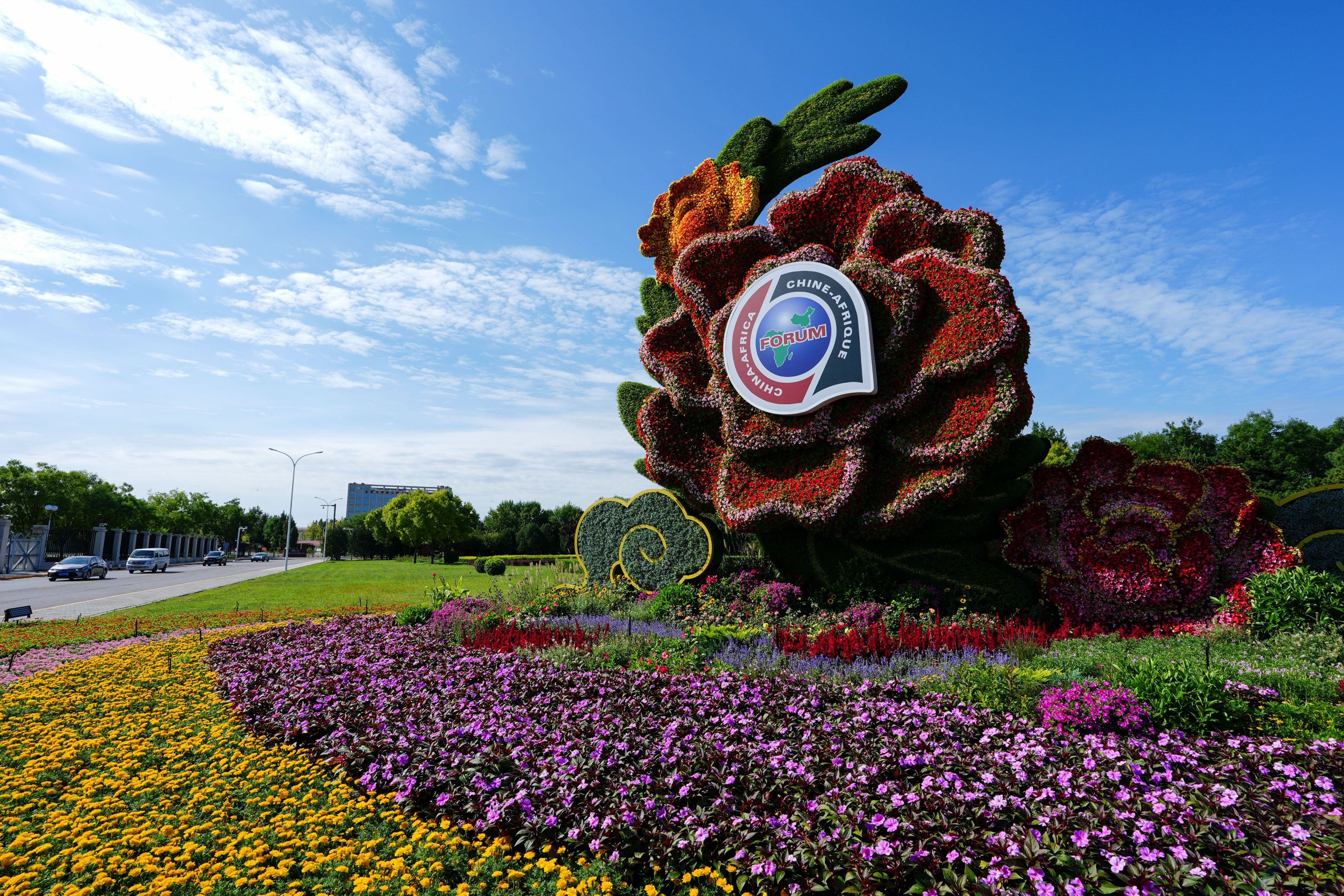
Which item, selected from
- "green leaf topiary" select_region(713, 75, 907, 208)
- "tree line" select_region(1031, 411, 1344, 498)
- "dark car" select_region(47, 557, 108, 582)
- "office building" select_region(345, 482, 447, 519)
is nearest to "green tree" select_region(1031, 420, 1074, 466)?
"tree line" select_region(1031, 411, 1344, 498)

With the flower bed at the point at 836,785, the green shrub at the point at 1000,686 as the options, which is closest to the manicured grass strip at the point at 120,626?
the flower bed at the point at 836,785

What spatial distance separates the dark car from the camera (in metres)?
32.7

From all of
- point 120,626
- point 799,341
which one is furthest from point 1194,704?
point 120,626

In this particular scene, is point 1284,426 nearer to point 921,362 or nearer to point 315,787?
point 921,362

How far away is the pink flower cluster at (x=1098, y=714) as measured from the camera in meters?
5.06

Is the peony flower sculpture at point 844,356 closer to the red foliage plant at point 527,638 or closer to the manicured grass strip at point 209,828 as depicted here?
the red foliage plant at point 527,638

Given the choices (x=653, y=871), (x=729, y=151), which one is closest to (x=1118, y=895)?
(x=653, y=871)

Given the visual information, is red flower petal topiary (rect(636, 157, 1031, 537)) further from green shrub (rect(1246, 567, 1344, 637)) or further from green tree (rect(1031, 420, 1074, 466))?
green tree (rect(1031, 420, 1074, 466))

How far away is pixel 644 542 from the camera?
48.3 feet

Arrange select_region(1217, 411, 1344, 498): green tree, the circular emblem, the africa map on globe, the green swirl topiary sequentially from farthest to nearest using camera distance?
1. select_region(1217, 411, 1344, 498): green tree
2. the green swirl topiary
3. the africa map on globe
4. the circular emblem

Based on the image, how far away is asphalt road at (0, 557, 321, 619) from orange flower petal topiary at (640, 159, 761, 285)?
55.4ft

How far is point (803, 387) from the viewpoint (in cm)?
1212

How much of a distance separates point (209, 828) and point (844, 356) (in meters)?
10.2

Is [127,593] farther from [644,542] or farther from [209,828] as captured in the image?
[209,828]
